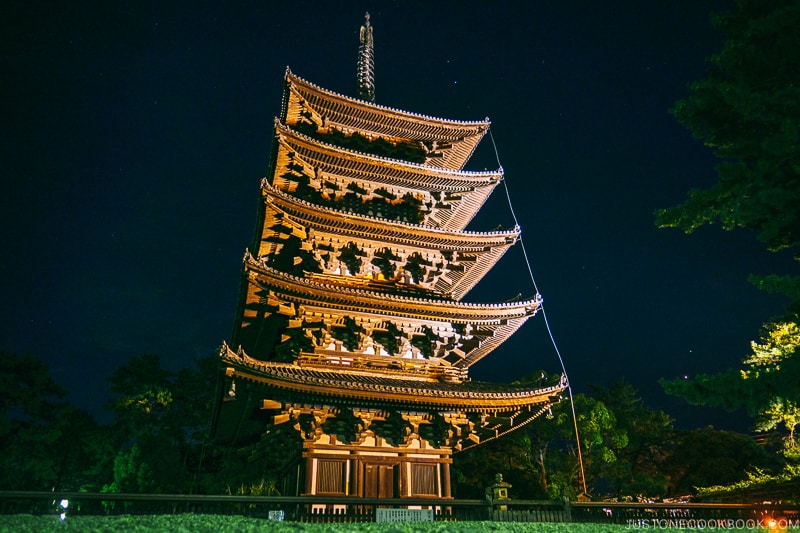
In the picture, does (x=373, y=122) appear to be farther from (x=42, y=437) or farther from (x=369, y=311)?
(x=42, y=437)

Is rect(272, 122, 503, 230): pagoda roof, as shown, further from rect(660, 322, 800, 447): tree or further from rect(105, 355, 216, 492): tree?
rect(105, 355, 216, 492): tree

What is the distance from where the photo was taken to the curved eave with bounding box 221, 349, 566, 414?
43.9 ft

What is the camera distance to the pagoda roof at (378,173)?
64.7 ft

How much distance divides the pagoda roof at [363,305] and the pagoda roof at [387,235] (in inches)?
72.7

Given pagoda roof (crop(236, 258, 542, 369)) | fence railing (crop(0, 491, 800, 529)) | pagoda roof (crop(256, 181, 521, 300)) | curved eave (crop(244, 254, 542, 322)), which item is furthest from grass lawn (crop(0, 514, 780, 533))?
pagoda roof (crop(256, 181, 521, 300))

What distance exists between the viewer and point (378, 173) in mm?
20703

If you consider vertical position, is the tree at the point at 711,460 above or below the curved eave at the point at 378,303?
below

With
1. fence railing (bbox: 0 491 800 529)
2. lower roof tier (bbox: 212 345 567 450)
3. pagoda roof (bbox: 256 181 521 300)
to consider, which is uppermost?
pagoda roof (bbox: 256 181 521 300)

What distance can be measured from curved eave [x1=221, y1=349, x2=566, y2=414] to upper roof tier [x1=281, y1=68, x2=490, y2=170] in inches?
473

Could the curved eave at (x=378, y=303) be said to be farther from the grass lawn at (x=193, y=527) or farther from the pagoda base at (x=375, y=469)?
the grass lawn at (x=193, y=527)

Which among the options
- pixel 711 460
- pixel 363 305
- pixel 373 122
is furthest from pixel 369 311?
pixel 711 460

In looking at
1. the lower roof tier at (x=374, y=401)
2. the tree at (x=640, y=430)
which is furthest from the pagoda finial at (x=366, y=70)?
the tree at (x=640, y=430)

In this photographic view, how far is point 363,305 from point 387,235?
135 inches

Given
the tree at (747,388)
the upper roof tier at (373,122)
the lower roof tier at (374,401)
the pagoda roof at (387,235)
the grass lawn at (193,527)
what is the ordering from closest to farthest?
the grass lawn at (193,527)
the tree at (747,388)
the lower roof tier at (374,401)
the pagoda roof at (387,235)
the upper roof tier at (373,122)
